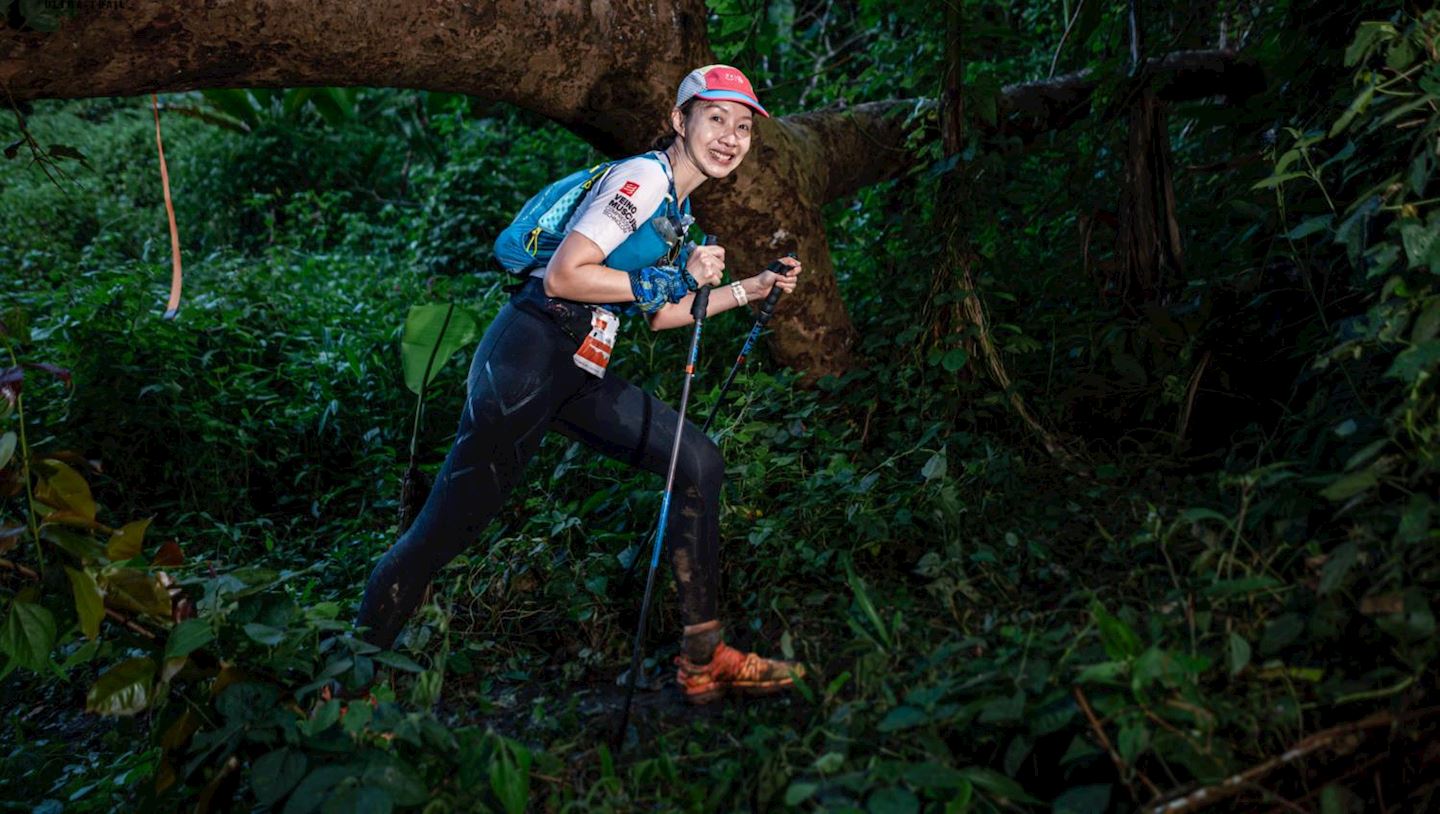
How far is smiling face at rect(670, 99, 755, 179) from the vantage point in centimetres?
350

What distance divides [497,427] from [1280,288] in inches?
113

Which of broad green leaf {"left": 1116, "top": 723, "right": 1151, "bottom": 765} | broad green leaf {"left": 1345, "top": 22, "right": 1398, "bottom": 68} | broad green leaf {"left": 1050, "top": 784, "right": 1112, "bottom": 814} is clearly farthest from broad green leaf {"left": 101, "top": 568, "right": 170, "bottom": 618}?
broad green leaf {"left": 1345, "top": 22, "right": 1398, "bottom": 68}

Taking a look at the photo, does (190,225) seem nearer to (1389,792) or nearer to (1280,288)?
(1280,288)

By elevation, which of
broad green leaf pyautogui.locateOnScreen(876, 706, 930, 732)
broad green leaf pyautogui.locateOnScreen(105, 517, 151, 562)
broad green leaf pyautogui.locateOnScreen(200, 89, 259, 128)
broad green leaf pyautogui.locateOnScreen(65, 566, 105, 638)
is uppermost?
broad green leaf pyautogui.locateOnScreen(200, 89, 259, 128)

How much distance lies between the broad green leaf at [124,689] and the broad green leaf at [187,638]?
3.3 inches

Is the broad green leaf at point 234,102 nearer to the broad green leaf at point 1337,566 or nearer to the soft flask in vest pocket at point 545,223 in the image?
the soft flask in vest pocket at point 545,223

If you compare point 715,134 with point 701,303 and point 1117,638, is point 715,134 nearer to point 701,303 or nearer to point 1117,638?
point 701,303

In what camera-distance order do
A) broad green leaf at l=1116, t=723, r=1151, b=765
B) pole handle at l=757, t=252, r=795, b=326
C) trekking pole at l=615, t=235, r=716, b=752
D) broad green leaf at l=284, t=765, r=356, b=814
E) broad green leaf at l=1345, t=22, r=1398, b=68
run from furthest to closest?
pole handle at l=757, t=252, r=795, b=326 < trekking pole at l=615, t=235, r=716, b=752 < broad green leaf at l=1345, t=22, r=1398, b=68 < broad green leaf at l=284, t=765, r=356, b=814 < broad green leaf at l=1116, t=723, r=1151, b=765

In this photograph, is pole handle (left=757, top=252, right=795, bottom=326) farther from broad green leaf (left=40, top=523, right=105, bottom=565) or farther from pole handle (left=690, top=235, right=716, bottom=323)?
broad green leaf (left=40, top=523, right=105, bottom=565)

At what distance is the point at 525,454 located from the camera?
3.59 m

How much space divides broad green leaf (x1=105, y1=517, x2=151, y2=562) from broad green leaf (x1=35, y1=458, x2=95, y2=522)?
0.27ft

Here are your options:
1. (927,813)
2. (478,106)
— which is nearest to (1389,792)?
(927,813)

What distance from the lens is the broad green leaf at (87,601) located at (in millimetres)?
2826

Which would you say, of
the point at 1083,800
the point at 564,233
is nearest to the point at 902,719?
the point at 1083,800
